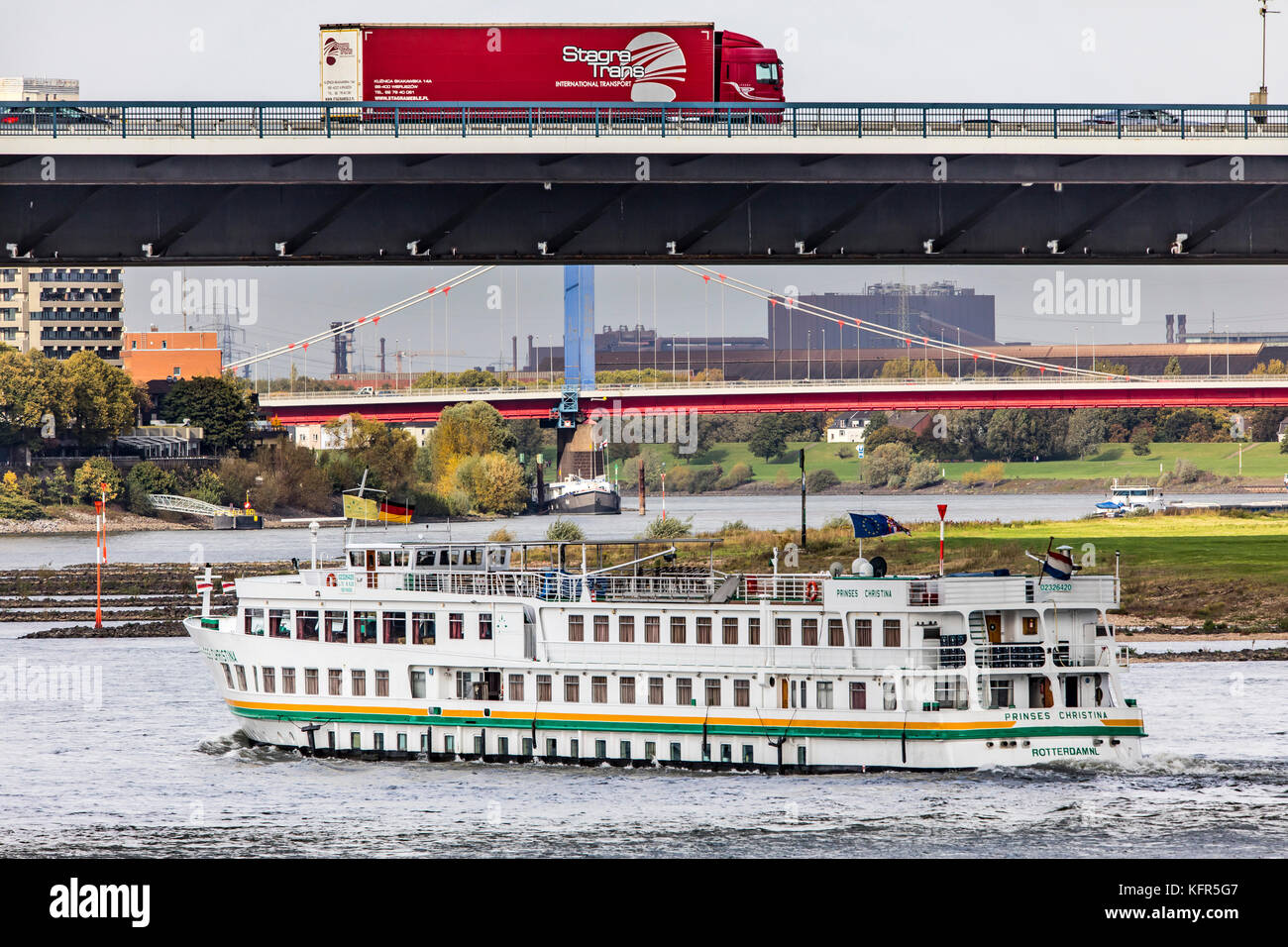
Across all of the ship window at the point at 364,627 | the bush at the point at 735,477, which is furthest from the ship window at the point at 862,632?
the bush at the point at 735,477

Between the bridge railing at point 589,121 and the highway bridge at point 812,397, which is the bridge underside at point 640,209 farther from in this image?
the highway bridge at point 812,397

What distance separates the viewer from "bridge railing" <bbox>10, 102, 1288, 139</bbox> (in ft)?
121

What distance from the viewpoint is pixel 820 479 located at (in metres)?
167

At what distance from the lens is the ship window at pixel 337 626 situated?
41844 millimetres

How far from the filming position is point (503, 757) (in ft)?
133

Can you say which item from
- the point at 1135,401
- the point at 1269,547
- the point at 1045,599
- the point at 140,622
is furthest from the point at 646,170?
the point at 1135,401

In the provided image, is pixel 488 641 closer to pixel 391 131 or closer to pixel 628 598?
pixel 628 598

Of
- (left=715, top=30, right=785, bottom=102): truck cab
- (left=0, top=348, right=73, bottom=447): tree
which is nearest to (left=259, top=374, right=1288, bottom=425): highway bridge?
(left=0, top=348, right=73, bottom=447): tree

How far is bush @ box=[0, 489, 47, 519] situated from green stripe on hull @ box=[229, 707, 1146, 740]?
87.4m

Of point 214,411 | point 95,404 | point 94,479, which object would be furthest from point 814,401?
point 95,404

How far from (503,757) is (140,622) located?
118ft

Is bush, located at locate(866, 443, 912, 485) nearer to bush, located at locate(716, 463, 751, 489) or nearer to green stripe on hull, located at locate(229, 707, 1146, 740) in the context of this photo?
bush, located at locate(716, 463, 751, 489)

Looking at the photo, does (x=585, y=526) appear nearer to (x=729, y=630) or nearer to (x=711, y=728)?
(x=729, y=630)

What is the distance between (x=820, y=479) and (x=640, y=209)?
13076 centimetres
